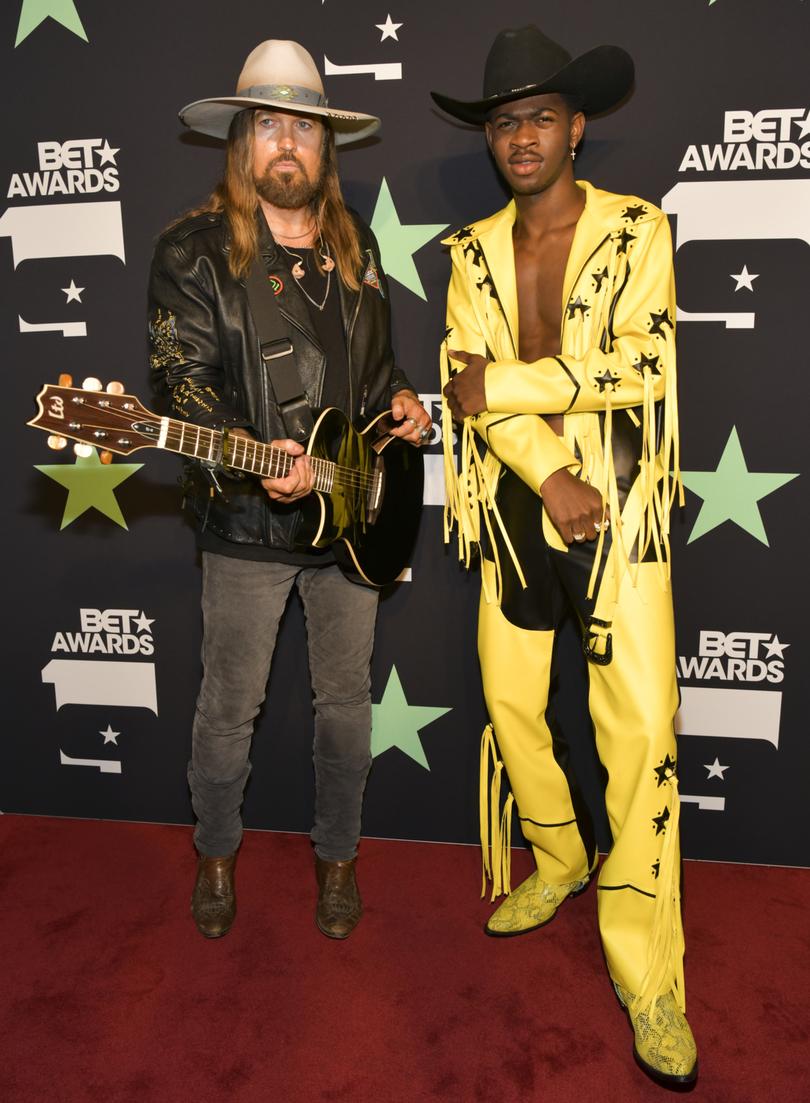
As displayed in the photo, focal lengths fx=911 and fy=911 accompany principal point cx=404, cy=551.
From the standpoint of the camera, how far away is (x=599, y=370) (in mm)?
2057

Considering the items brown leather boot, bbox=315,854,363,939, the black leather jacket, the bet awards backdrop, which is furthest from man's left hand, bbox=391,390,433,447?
brown leather boot, bbox=315,854,363,939

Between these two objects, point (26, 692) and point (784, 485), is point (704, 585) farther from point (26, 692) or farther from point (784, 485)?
point (26, 692)

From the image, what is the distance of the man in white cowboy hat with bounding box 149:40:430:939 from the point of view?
2244 millimetres

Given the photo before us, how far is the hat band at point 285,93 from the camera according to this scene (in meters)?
2.21

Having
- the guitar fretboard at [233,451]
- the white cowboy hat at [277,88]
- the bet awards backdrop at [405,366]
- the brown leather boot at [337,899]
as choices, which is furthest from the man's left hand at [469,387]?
the brown leather boot at [337,899]

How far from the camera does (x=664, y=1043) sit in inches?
79.4

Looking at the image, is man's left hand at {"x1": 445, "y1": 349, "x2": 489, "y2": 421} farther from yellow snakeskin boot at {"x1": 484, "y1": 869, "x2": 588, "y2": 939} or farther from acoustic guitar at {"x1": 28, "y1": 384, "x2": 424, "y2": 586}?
yellow snakeskin boot at {"x1": 484, "y1": 869, "x2": 588, "y2": 939}

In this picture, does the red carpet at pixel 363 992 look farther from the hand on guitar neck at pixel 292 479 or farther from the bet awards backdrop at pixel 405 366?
the hand on guitar neck at pixel 292 479

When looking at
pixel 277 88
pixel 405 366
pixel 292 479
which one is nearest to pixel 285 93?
pixel 277 88

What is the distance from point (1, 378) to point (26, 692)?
106cm

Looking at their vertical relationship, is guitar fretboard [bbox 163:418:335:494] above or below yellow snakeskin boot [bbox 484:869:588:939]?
above

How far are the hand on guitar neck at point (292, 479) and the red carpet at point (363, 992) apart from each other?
49.2 inches

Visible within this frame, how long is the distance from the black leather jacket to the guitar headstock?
252 mm

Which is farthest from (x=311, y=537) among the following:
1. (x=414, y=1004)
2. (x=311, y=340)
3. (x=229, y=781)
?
(x=414, y=1004)
